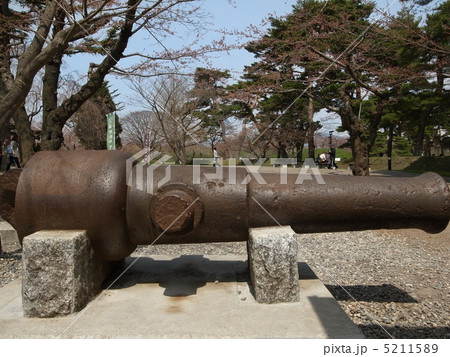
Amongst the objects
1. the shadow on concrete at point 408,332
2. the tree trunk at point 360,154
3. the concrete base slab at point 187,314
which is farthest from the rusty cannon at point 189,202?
the tree trunk at point 360,154

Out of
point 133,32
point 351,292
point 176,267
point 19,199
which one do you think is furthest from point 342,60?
point 19,199

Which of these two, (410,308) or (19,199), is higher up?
(19,199)

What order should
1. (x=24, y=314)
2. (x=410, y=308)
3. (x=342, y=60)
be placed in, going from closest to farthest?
(x=24, y=314)
(x=410, y=308)
(x=342, y=60)

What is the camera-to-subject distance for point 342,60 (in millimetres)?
9844

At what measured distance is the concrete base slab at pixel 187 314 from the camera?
237 centimetres

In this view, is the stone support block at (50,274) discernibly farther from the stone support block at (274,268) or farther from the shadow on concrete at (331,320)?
the shadow on concrete at (331,320)

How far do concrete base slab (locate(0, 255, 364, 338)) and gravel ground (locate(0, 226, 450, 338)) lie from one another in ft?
2.71

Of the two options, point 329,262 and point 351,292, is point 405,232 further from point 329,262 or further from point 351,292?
point 351,292

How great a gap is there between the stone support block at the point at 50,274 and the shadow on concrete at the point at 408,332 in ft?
8.02

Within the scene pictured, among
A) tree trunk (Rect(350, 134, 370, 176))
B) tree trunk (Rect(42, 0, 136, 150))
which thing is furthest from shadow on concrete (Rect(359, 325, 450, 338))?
tree trunk (Rect(350, 134, 370, 176))

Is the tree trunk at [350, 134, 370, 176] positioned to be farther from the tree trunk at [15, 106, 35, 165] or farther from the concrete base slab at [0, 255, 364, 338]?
the tree trunk at [15, 106, 35, 165]

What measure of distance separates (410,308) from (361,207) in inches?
63.1

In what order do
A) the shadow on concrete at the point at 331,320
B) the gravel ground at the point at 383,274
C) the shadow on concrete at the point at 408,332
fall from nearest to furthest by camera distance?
the shadow on concrete at the point at 331,320, the shadow on concrete at the point at 408,332, the gravel ground at the point at 383,274

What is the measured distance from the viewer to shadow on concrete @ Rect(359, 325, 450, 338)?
3158mm
